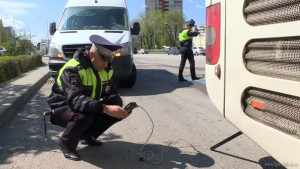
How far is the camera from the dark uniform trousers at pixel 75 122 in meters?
3.51

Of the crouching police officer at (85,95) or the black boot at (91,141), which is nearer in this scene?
the crouching police officer at (85,95)

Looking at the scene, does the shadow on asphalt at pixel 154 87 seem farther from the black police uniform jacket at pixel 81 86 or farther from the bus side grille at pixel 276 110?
the bus side grille at pixel 276 110

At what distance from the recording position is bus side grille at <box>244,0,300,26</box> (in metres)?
1.79

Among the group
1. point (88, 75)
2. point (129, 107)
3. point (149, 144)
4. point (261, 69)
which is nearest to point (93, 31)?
point (149, 144)

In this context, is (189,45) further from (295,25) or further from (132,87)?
(295,25)

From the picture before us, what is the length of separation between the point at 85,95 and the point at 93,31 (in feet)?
15.8

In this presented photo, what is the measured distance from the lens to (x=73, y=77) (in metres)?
3.39

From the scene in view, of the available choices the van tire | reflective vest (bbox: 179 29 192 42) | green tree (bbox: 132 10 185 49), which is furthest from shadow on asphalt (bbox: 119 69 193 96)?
green tree (bbox: 132 10 185 49)

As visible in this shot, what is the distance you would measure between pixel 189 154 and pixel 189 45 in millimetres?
6222

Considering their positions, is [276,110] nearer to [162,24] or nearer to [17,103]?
[17,103]

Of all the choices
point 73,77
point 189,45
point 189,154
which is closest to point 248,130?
point 189,154

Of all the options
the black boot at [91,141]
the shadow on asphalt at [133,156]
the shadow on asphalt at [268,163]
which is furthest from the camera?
the black boot at [91,141]

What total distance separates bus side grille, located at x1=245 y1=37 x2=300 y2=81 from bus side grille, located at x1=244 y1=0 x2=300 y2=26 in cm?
12

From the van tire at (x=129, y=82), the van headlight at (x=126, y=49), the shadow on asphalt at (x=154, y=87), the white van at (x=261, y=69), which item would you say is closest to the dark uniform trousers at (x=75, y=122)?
the white van at (x=261, y=69)
